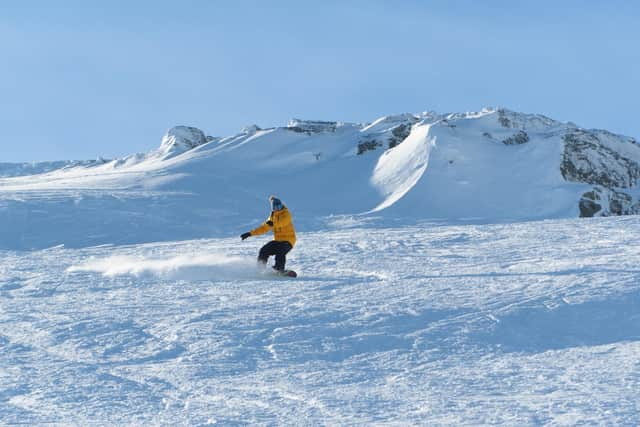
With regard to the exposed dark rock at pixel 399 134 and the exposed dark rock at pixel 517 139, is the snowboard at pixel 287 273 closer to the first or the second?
the exposed dark rock at pixel 517 139

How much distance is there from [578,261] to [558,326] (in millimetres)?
4115

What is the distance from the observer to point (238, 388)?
593cm

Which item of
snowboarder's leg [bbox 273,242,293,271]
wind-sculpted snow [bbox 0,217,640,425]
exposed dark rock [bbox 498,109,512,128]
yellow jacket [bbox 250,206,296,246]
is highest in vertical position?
exposed dark rock [bbox 498,109,512,128]

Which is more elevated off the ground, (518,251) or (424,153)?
(424,153)

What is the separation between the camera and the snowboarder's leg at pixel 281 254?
12078 millimetres

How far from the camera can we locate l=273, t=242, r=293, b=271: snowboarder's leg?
12078mm

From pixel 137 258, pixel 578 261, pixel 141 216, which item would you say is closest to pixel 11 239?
pixel 141 216

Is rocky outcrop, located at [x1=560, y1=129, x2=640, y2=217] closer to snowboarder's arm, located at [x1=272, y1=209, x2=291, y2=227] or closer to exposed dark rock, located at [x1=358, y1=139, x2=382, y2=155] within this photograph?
exposed dark rock, located at [x1=358, y1=139, x2=382, y2=155]

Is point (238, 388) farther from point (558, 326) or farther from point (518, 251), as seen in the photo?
point (518, 251)

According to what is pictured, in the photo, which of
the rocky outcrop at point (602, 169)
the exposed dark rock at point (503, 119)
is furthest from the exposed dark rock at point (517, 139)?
the exposed dark rock at point (503, 119)

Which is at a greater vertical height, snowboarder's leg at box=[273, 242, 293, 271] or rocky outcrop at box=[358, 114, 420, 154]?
rocky outcrop at box=[358, 114, 420, 154]

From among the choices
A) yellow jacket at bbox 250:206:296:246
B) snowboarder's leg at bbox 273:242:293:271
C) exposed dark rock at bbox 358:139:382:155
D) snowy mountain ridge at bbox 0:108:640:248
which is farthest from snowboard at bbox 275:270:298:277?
exposed dark rock at bbox 358:139:382:155

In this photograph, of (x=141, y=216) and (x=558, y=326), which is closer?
(x=558, y=326)

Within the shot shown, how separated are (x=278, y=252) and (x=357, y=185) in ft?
69.9
